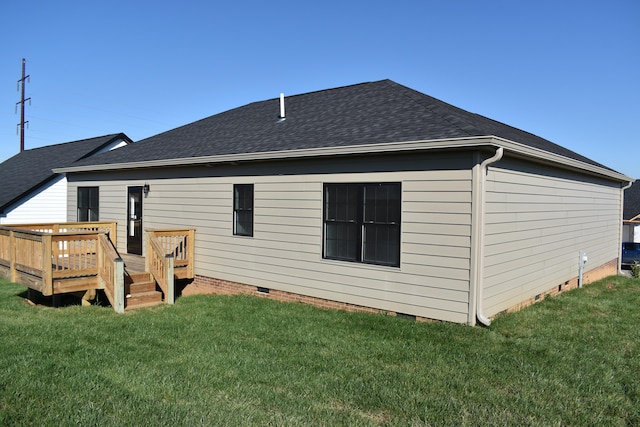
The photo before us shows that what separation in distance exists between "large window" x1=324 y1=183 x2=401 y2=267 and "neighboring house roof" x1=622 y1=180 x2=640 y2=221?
83.7ft

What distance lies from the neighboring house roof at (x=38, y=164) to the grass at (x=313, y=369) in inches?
529

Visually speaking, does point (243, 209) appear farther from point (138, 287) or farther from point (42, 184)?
point (42, 184)

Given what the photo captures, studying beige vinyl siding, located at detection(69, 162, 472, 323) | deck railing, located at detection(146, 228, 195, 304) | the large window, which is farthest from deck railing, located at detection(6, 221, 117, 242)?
the large window

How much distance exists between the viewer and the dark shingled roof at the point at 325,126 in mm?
7863

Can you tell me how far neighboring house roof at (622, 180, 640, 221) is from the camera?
27547 mm

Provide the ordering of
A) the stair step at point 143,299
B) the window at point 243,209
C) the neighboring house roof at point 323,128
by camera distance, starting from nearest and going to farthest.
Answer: the neighboring house roof at point 323,128 < the stair step at point 143,299 < the window at point 243,209

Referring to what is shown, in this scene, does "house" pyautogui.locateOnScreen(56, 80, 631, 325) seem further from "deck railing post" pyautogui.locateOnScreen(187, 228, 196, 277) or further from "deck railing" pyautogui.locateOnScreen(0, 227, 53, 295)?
"deck railing" pyautogui.locateOnScreen(0, 227, 53, 295)

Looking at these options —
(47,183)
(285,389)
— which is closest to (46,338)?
(285,389)

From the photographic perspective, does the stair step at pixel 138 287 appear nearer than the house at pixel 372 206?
No

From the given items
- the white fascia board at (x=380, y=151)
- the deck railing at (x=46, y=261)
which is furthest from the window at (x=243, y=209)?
the deck railing at (x=46, y=261)

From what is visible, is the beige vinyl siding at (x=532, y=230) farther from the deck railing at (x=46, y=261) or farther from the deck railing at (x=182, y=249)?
the deck railing at (x=46, y=261)

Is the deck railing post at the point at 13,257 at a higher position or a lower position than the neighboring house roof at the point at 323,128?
lower

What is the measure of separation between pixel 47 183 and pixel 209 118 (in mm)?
9627

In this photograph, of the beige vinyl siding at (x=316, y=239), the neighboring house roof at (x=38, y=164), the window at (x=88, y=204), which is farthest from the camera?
the neighboring house roof at (x=38, y=164)
